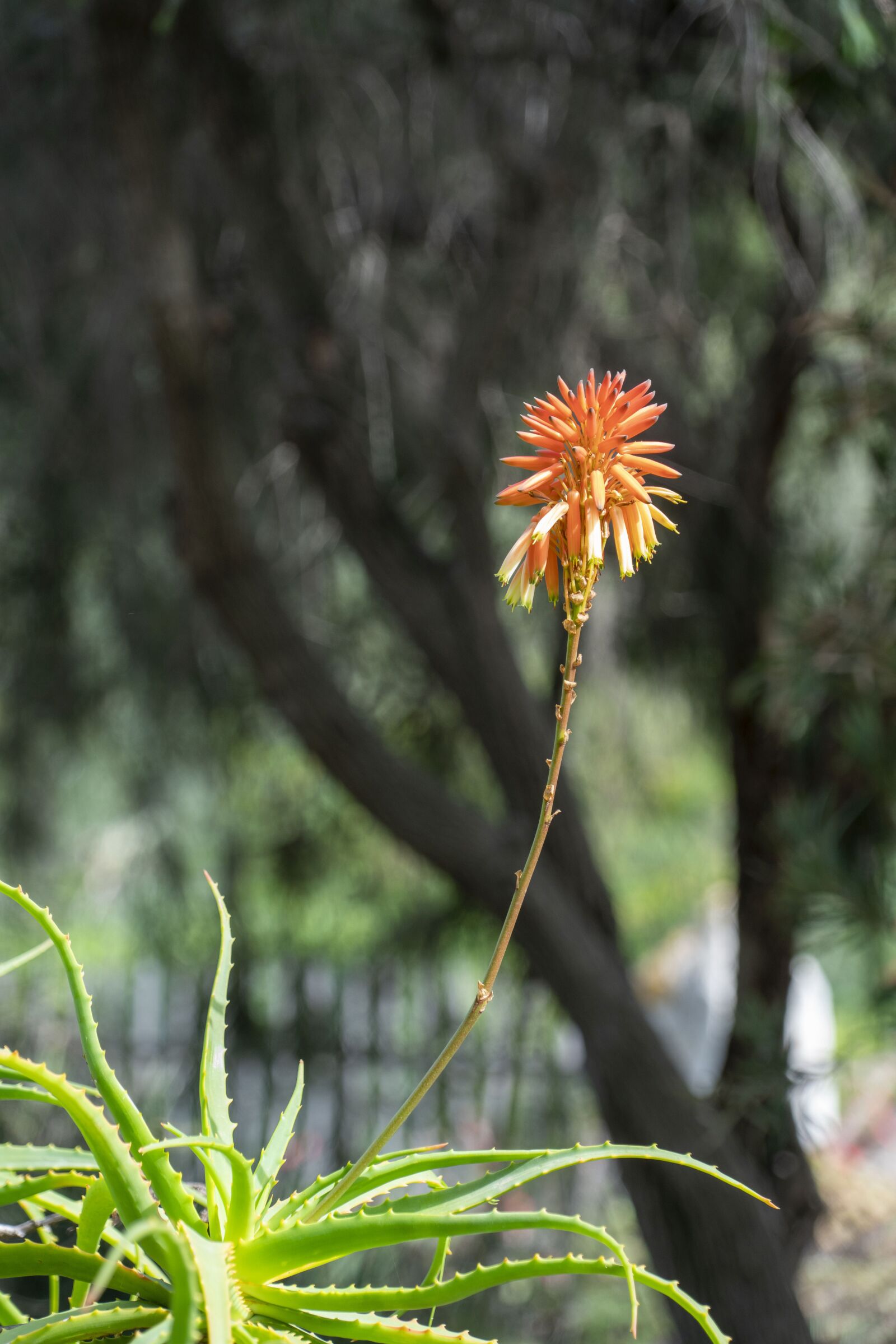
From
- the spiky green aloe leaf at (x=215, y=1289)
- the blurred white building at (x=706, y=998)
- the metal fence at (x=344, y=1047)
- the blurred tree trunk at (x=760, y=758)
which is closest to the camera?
the spiky green aloe leaf at (x=215, y=1289)

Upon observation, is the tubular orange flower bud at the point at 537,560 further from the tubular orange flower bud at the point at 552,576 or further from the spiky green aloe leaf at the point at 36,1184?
the spiky green aloe leaf at the point at 36,1184

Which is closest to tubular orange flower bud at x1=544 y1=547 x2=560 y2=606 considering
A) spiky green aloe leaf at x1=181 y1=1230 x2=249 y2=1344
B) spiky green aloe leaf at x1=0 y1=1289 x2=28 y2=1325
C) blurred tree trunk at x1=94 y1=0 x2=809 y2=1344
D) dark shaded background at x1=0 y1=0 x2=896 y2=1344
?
spiky green aloe leaf at x1=181 y1=1230 x2=249 y2=1344

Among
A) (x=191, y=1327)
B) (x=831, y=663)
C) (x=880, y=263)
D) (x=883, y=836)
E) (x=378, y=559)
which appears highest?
(x=880, y=263)

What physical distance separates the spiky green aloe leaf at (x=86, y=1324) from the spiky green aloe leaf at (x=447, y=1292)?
0.06 m

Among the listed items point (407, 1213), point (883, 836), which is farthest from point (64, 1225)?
point (883, 836)

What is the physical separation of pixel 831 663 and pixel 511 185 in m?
1.11

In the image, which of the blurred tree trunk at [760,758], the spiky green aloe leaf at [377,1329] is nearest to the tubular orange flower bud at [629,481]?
the spiky green aloe leaf at [377,1329]

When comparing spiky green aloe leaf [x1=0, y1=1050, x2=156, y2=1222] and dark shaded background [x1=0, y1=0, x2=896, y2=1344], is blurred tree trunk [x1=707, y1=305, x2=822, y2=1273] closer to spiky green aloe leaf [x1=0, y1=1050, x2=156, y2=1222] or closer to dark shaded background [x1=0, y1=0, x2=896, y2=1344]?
dark shaded background [x1=0, y1=0, x2=896, y2=1344]

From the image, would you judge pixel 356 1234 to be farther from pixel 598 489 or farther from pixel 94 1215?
pixel 598 489

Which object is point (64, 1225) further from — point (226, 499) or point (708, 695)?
point (708, 695)

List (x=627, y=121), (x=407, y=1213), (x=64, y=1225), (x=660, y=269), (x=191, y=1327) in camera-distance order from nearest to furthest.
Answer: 1. (x=191, y=1327)
2. (x=407, y=1213)
3. (x=64, y=1225)
4. (x=627, y=121)
5. (x=660, y=269)

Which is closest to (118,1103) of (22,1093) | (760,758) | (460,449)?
(22,1093)

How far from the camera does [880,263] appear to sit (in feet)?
6.62

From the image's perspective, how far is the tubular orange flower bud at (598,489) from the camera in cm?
54
